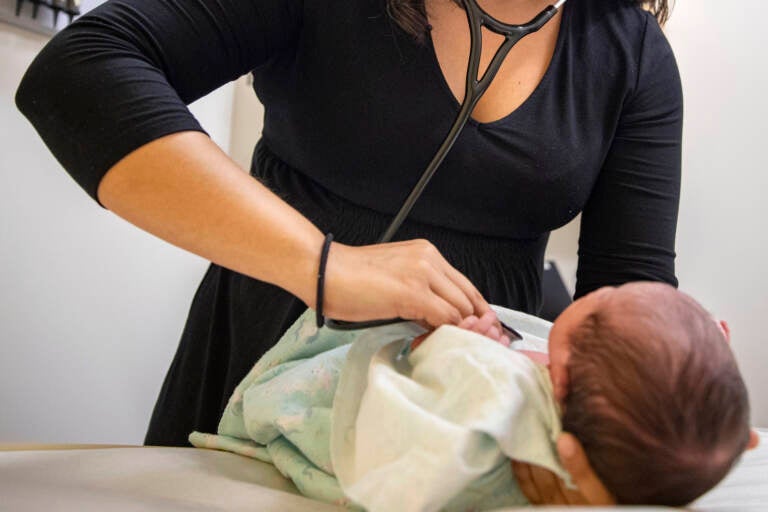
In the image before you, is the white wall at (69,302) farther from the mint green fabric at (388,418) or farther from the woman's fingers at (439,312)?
the woman's fingers at (439,312)

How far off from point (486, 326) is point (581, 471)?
17cm

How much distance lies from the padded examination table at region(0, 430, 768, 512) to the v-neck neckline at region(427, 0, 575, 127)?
1.52 feet

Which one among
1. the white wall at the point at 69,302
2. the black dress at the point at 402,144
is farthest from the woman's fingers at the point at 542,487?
the white wall at the point at 69,302

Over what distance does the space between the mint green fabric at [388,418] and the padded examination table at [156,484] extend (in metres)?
A: 0.04

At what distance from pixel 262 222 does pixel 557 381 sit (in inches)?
11.5

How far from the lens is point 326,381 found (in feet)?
2.63

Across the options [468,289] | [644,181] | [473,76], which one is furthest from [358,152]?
[644,181]

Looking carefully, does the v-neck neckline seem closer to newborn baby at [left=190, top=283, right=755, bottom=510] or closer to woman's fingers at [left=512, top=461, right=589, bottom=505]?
newborn baby at [left=190, top=283, right=755, bottom=510]

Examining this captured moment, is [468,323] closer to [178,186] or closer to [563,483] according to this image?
[563,483]

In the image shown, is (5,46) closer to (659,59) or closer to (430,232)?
(430,232)

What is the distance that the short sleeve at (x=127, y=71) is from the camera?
0.68 m

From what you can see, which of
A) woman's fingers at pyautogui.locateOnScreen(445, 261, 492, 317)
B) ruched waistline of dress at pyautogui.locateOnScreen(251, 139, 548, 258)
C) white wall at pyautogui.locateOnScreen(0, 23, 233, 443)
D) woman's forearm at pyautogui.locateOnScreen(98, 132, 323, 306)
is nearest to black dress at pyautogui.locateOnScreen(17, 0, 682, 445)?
ruched waistline of dress at pyautogui.locateOnScreen(251, 139, 548, 258)

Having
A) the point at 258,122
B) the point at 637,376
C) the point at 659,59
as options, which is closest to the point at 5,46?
the point at 258,122

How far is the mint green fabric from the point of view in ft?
1.93
